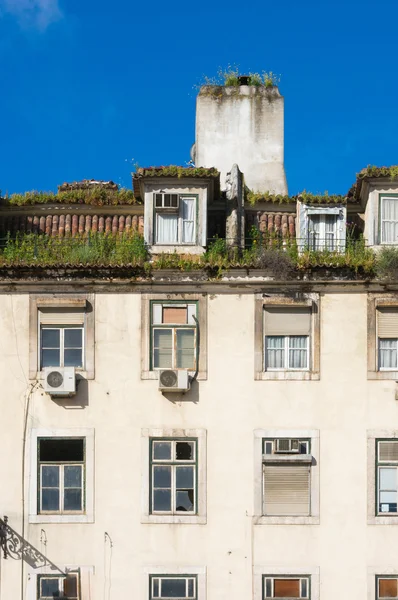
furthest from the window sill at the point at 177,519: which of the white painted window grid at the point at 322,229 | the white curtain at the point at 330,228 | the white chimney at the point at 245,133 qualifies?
the white chimney at the point at 245,133

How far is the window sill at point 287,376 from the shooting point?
850 inches

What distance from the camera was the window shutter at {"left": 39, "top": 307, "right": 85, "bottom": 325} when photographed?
21.9 meters

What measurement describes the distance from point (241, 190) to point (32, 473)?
343 inches

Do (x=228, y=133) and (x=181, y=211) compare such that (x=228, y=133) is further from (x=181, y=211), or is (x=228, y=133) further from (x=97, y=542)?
(x=97, y=542)

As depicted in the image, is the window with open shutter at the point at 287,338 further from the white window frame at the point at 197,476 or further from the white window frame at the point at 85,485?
the white window frame at the point at 85,485

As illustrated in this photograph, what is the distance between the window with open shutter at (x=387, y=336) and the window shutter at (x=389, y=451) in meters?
1.81

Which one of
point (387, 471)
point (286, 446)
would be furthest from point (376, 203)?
Answer: point (387, 471)

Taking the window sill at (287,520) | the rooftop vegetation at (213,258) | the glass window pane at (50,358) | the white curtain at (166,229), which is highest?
the white curtain at (166,229)

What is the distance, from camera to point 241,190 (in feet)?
77.5

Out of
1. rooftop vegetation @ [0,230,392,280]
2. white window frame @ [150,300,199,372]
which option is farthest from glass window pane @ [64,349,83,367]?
rooftop vegetation @ [0,230,392,280]

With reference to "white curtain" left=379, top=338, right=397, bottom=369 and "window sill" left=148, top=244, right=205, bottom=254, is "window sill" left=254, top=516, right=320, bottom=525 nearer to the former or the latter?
"white curtain" left=379, top=338, right=397, bottom=369

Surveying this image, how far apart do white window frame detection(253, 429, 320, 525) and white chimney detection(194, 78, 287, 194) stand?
7.73 meters

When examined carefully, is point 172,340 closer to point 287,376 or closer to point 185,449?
point 185,449

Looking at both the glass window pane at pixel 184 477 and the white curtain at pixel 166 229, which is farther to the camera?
the white curtain at pixel 166 229
